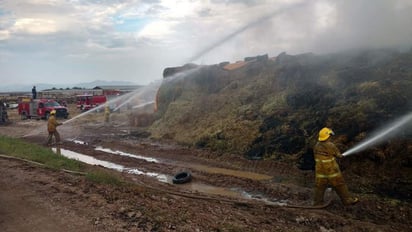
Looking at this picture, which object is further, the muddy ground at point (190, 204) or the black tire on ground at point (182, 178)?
the black tire on ground at point (182, 178)

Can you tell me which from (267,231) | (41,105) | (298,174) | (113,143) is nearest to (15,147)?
(113,143)

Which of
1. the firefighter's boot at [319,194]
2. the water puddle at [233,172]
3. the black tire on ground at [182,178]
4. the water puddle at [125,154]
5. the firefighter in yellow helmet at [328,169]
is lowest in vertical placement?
the water puddle at [125,154]

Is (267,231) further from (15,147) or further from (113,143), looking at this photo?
(113,143)

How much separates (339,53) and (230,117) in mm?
7833

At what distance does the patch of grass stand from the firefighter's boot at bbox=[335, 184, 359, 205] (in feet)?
17.8

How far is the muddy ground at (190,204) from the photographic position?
23.8 feet

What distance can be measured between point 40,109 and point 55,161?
987 inches

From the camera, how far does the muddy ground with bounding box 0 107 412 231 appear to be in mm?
7242

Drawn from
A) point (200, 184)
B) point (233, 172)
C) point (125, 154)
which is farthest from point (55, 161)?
point (233, 172)

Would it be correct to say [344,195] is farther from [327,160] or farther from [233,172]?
[233,172]

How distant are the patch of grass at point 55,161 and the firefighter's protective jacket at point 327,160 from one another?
509 cm

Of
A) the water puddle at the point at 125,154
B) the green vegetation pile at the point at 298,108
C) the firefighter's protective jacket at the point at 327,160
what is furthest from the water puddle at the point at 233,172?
the firefighter's protective jacket at the point at 327,160

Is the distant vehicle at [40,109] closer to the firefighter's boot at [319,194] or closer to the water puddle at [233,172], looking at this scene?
the water puddle at [233,172]

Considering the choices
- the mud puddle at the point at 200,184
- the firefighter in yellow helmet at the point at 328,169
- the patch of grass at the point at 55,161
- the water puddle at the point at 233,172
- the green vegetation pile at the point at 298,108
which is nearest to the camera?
the firefighter in yellow helmet at the point at 328,169
